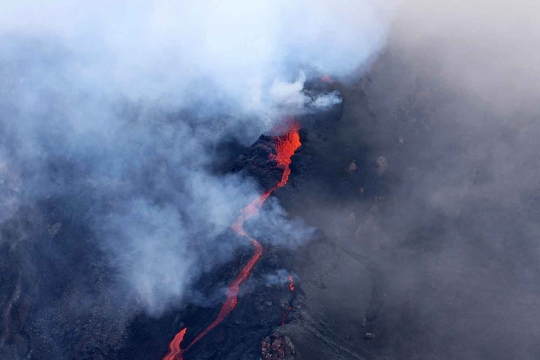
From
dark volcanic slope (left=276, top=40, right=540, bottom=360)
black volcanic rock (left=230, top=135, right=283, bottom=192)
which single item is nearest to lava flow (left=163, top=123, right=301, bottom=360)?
black volcanic rock (left=230, top=135, right=283, bottom=192)

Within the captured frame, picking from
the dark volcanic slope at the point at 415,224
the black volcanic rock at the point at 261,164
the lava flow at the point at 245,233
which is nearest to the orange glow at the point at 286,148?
the lava flow at the point at 245,233

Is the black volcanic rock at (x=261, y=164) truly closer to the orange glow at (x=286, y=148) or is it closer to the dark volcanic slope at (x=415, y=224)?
the orange glow at (x=286, y=148)

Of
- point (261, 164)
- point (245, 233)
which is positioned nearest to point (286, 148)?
point (261, 164)

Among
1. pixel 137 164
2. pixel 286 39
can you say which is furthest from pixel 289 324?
pixel 286 39

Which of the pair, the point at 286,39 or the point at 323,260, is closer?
the point at 323,260

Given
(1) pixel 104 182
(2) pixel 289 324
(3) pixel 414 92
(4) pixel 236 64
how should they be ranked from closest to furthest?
(2) pixel 289 324, (1) pixel 104 182, (3) pixel 414 92, (4) pixel 236 64

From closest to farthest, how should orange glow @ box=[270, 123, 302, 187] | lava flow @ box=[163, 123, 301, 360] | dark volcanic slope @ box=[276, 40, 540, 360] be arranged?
dark volcanic slope @ box=[276, 40, 540, 360]
lava flow @ box=[163, 123, 301, 360]
orange glow @ box=[270, 123, 302, 187]

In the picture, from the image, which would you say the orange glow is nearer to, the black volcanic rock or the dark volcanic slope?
the black volcanic rock

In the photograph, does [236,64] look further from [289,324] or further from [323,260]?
[289,324]
